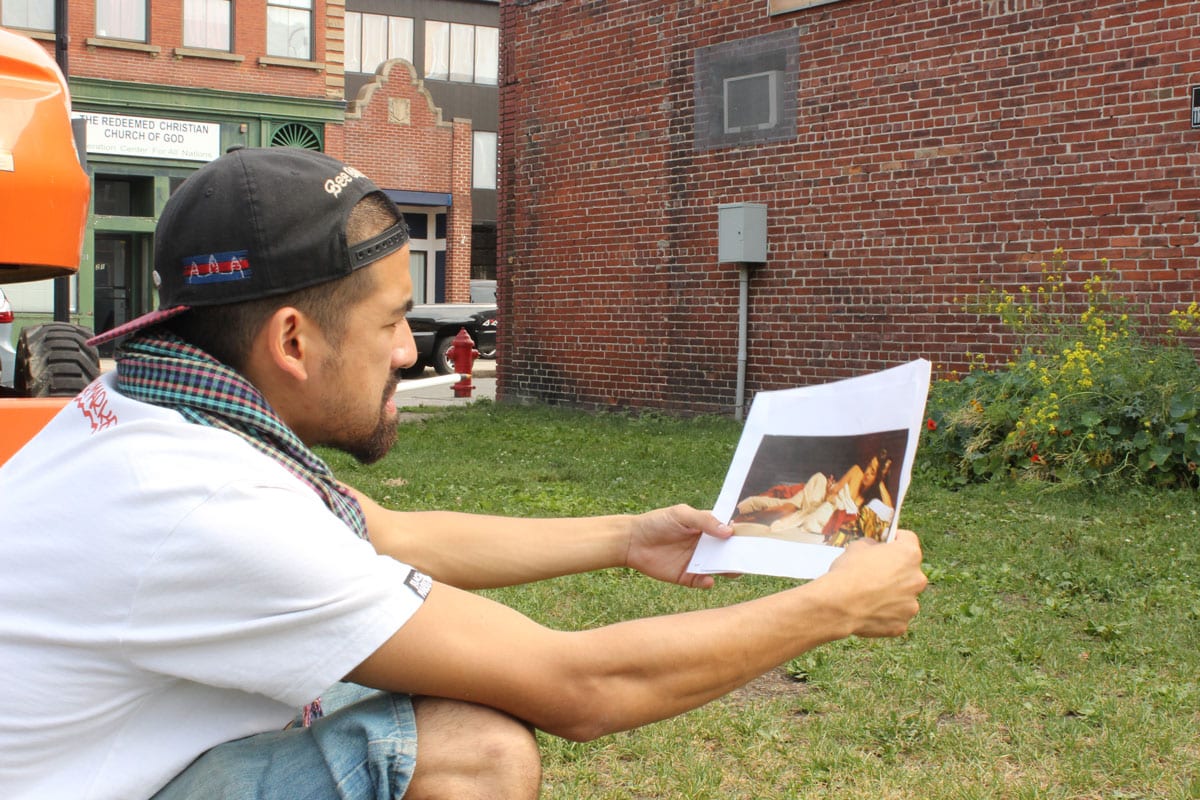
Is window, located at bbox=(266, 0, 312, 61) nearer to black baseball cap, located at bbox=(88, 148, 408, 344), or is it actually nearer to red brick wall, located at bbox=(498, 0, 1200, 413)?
red brick wall, located at bbox=(498, 0, 1200, 413)

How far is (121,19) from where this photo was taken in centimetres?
2411

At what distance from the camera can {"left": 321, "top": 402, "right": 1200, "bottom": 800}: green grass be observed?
3.34m

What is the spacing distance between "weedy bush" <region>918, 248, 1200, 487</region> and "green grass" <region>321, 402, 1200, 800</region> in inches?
14.7

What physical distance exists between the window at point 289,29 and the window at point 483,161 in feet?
40.9

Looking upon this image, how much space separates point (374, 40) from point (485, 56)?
3597mm

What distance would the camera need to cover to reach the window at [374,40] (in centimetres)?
3859

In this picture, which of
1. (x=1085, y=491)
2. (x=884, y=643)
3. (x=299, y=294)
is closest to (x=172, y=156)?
(x=1085, y=491)

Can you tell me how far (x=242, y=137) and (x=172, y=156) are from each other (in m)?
1.44

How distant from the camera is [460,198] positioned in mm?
36125

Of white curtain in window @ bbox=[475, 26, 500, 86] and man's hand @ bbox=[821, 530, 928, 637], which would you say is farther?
white curtain in window @ bbox=[475, 26, 500, 86]

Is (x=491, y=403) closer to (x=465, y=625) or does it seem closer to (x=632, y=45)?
(x=632, y=45)

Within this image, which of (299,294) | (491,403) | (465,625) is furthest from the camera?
(491,403)

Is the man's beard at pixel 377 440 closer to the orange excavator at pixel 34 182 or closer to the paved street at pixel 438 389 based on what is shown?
the orange excavator at pixel 34 182

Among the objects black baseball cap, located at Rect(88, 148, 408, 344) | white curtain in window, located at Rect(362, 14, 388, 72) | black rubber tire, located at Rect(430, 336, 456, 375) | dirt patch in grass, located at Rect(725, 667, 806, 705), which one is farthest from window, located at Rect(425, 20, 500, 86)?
black baseball cap, located at Rect(88, 148, 408, 344)
